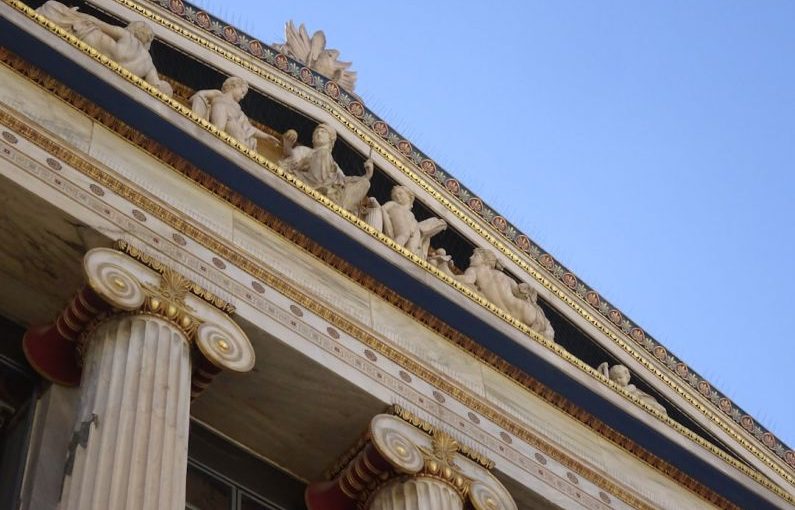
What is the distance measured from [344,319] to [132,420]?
3.29 m

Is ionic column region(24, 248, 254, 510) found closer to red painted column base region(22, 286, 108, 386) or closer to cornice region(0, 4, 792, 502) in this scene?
red painted column base region(22, 286, 108, 386)

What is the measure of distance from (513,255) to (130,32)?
4.68 m

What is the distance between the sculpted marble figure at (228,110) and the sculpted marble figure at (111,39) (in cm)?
35

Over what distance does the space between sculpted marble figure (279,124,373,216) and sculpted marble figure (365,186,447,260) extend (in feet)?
0.65

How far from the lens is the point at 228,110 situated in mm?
16984

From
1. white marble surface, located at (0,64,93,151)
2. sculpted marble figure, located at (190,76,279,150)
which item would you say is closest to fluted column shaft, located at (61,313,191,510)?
white marble surface, located at (0,64,93,151)

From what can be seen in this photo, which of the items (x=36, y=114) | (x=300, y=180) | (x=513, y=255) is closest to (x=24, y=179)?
(x=36, y=114)

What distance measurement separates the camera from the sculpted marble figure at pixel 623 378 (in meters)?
18.8

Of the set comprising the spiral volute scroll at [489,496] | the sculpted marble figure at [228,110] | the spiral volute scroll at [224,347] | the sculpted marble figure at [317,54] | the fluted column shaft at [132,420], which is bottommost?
the fluted column shaft at [132,420]

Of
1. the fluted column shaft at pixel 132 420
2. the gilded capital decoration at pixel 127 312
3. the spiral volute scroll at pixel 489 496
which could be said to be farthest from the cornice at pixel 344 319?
the fluted column shaft at pixel 132 420

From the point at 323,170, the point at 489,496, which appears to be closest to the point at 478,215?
the point at 323,170

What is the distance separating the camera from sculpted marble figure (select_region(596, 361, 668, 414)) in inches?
742

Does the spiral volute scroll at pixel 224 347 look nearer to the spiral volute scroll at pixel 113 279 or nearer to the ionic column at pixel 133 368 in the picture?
the ionic column at pixel 133 368

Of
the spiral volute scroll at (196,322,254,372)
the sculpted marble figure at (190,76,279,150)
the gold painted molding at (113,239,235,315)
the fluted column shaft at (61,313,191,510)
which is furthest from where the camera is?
the sculpted marble figure at (190,76,279,150)
